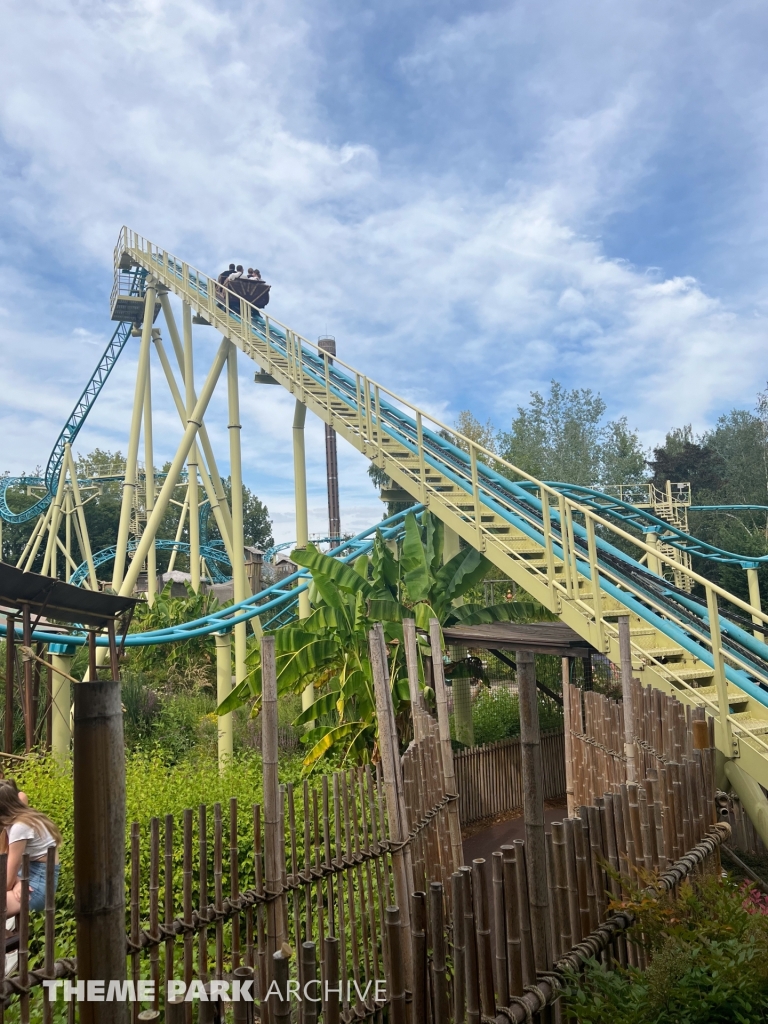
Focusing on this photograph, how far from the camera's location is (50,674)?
31.7 feet

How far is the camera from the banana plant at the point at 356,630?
7.63 meters

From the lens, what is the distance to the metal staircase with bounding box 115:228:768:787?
18.3 ft

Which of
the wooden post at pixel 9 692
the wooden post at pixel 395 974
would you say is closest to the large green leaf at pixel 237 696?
the wooden post at pixel 9 692

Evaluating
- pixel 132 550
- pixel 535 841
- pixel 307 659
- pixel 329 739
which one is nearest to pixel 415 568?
pixel 307 659

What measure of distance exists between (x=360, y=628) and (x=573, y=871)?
5.27m

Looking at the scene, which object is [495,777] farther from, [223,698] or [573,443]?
[573,443]

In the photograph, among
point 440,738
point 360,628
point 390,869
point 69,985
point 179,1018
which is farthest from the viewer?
point 360,628

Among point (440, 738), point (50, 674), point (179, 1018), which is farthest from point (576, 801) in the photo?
point (50, 674)

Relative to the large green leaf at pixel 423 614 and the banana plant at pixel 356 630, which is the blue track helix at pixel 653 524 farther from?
the large green leaf at pixel 423 614

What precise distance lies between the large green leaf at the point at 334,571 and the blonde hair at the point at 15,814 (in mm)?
4746

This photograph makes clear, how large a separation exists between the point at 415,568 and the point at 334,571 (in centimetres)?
84

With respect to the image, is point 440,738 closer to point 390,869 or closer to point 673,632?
point 390,869

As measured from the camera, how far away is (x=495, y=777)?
922 centimetres

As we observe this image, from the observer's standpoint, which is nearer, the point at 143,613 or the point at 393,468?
the point at 393,468
